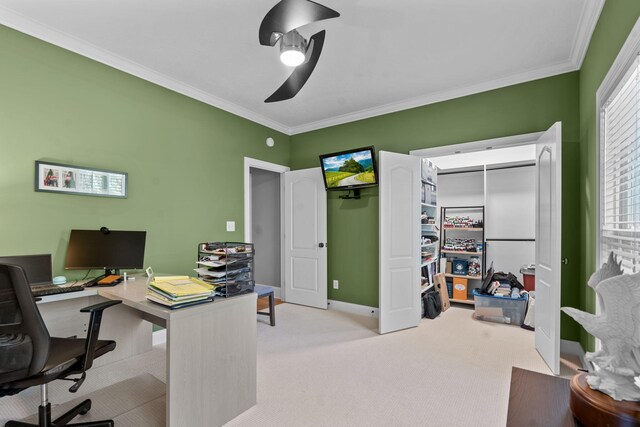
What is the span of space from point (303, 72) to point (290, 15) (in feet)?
1.93

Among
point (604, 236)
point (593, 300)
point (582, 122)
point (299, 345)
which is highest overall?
point (582, 122)

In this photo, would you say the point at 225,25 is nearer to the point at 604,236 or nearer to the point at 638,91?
the point at 638,91

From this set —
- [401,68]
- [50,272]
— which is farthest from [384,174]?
[50,272]

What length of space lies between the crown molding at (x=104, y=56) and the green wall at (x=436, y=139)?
160 centimetres

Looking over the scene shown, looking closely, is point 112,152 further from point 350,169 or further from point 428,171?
point 428,171

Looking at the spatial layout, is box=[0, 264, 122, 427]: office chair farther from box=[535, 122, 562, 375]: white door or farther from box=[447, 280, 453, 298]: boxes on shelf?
box=[447, 280, 453, 298]: boxes on shelf

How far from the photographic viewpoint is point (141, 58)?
9.59 feet

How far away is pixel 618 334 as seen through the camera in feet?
3.11

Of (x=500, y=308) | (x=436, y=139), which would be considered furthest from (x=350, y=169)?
(x=500, y=308)

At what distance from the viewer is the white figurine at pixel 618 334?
0.91 metres

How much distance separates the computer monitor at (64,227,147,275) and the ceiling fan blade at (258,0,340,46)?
212 cm

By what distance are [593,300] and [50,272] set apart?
4.21 meters

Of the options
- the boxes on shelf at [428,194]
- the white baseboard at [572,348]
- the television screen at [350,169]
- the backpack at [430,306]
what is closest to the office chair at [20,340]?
the television screen at [350,169]

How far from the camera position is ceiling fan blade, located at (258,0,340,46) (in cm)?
157
